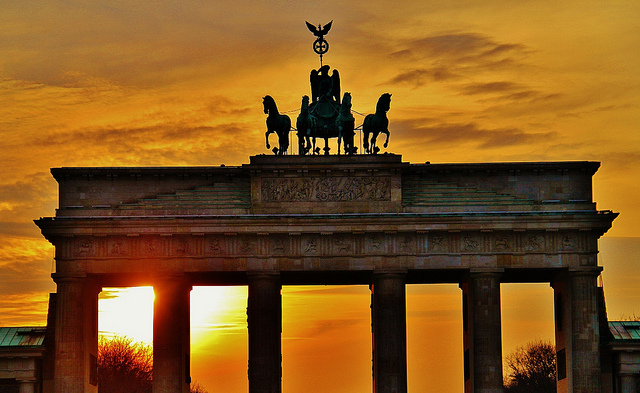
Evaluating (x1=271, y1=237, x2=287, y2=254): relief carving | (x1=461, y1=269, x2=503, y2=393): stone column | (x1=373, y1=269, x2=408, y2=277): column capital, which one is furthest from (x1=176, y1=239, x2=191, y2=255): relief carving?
(x1=461, y1=269, x2=503, y2=393): stone column

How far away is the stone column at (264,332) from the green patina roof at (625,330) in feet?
72.6

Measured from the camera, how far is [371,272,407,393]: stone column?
9369cm

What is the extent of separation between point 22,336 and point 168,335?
10995 mm

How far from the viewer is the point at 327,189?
95.7 metres

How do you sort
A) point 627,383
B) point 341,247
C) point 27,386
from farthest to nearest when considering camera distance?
1. point 627,383
2. point 27,386
3. point 341,247

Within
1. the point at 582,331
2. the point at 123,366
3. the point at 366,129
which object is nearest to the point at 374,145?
the point at 366,129

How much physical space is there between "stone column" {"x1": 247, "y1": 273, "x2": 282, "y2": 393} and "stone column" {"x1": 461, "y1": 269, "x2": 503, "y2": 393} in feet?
39.8

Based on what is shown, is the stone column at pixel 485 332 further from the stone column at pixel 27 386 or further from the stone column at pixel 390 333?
the stone column at pixel 27 386

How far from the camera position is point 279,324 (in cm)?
9544

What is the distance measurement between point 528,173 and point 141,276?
2563cm

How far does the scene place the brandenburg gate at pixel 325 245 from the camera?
94.0 m

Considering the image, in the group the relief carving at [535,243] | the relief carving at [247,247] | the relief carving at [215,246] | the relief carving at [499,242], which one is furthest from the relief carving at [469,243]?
the relief carving at [215,246]

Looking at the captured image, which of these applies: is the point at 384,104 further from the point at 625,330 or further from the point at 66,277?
the point at 66,277

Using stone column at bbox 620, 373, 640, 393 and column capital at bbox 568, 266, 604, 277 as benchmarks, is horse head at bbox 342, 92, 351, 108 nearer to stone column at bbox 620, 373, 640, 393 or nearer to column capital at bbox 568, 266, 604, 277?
column capital at bbox 568, 266, 604, 277
